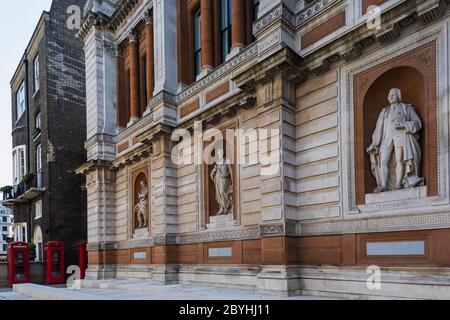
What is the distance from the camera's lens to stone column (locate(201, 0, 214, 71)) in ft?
50.1

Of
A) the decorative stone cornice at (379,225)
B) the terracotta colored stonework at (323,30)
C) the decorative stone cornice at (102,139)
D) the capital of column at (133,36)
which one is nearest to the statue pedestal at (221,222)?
the decorative stone cornice at (379,225)

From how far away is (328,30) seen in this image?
10438 millimetres

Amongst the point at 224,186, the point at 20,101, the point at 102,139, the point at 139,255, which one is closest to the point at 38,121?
the point at 20,101

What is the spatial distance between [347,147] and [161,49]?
402 inches

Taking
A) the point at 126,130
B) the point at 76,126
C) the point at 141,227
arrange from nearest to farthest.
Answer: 1. the point at 141,227
2. the point at 126,130
3. the point at 76,126

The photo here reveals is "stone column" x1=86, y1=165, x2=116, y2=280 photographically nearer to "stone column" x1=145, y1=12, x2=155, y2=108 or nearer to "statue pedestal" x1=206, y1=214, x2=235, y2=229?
→ "stone column" x1=145, y1=12, x2=155, y2=108

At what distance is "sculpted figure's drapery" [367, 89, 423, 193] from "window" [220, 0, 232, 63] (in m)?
7.71

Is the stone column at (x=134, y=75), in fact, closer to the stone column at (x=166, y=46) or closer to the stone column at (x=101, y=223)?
the stone column at (x=101, y=223)

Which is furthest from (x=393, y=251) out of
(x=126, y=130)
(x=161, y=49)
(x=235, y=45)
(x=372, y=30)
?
(x=126, y=130)

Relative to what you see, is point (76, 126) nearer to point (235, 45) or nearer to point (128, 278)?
point (128, 278)

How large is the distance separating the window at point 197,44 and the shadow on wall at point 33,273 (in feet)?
51.3

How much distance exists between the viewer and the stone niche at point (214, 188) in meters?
13.3

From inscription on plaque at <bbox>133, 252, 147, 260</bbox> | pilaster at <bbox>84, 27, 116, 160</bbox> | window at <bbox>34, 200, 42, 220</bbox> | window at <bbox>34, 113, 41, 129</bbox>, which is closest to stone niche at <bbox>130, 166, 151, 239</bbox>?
inscription on plaque at <bbox>133, 252, 147, 260</bbox>

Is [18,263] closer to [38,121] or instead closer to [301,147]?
[38,121]
